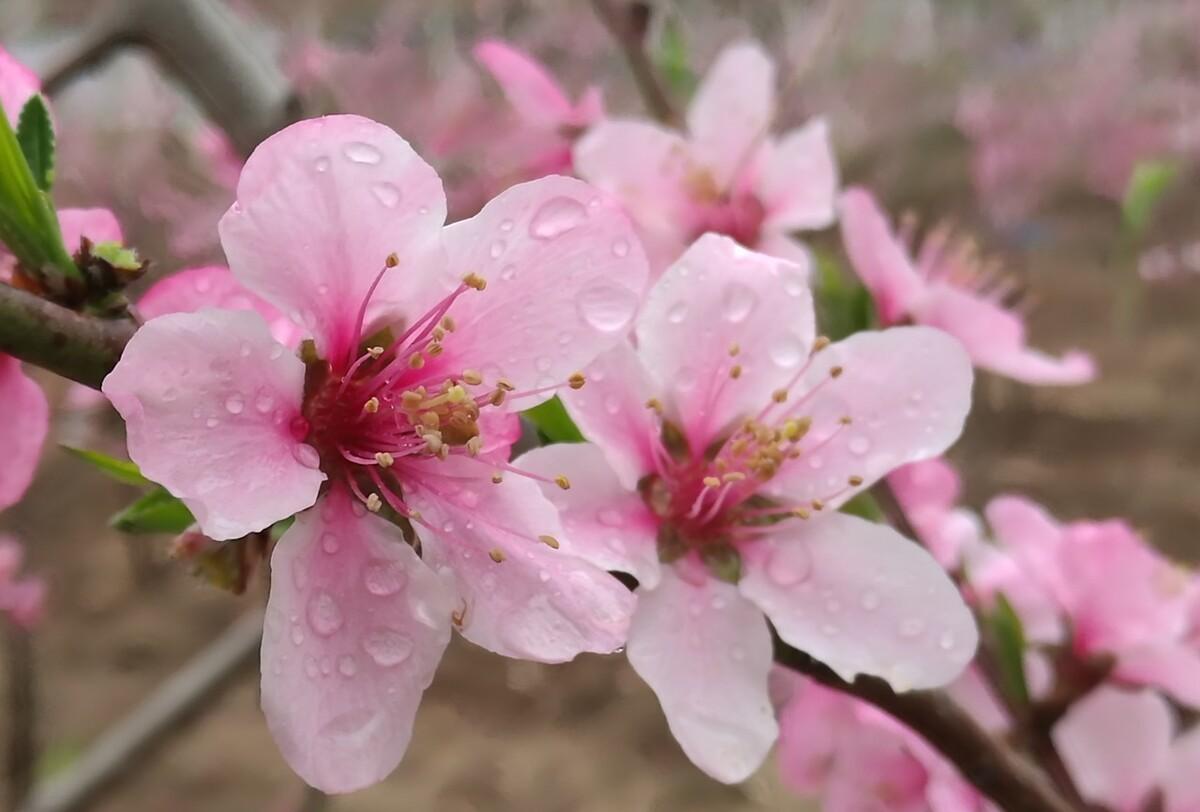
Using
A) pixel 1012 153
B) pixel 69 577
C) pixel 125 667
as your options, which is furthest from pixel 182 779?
pixel 1012 153

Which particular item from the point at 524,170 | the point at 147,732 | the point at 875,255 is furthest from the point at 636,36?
the point at 147,732

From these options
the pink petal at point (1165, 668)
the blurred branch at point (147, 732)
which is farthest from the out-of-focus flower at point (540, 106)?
the blurred branch at point (147, 732)

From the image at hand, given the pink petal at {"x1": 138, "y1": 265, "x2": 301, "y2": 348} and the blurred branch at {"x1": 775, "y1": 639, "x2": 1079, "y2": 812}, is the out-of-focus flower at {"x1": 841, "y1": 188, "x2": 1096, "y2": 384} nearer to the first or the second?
the blurred branch at {"x1": 775, "y1": 639, "x2": 1079, "y2": 812}

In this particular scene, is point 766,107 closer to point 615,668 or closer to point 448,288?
point 448,288

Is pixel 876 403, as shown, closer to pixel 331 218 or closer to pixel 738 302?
pixel 738 302

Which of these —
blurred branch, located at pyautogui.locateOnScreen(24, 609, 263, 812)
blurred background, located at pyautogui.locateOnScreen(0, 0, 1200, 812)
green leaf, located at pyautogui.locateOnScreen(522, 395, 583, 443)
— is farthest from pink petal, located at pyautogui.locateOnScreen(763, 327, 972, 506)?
blurred branch, located at pyautogui.locateOnScreen(24, 609, 263, 812)

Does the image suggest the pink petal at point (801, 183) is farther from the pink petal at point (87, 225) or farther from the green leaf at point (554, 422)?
the pink petal at point (87, 225)
